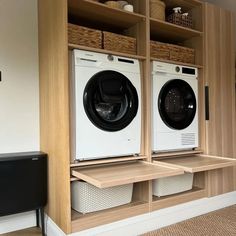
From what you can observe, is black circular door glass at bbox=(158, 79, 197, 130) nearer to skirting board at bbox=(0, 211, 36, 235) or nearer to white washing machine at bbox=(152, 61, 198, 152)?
white washing machine at bbox=(152, 61, 198, 152)

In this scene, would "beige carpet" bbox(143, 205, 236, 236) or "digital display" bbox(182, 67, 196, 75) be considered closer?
"beige carpet" bbox(143, 205, 236, 236)

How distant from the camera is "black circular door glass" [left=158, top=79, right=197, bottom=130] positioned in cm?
229

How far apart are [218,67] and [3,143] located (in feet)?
7.72

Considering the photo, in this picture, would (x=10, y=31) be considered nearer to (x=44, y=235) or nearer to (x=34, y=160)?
(x=34, y=160)

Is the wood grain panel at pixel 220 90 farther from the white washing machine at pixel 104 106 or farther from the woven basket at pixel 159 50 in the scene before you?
the white washing machine at pixel 104 106

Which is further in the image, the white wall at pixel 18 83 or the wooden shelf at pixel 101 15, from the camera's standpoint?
the white wall at pixel 18 83

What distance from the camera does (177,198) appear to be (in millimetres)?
2312

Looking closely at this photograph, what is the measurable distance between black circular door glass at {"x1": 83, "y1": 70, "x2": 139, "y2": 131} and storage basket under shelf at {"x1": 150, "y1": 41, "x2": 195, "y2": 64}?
494 millimetres

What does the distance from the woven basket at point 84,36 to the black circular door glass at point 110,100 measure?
0.27m

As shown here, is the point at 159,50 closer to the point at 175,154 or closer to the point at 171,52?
the point at 171,52

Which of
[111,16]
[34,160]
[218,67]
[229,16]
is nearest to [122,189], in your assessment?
[34,160]

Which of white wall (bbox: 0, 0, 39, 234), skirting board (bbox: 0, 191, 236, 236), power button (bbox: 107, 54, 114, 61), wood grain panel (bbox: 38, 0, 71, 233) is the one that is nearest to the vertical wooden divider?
skirting board (bbox: 0, 191, 236, 236)

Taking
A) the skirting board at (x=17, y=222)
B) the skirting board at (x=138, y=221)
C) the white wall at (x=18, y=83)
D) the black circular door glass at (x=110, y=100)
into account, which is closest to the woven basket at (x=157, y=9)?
the black circular door glass at (x=110, y=100)

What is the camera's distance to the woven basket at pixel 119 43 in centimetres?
204
